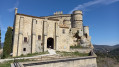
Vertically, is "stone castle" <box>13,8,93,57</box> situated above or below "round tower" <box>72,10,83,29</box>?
below

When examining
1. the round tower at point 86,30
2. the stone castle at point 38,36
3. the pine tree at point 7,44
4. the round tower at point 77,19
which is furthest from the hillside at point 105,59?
the pine tree at point 7,44

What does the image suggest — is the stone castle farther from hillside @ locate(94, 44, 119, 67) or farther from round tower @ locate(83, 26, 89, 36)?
hillside @ locate(94, 44, 119, 67)

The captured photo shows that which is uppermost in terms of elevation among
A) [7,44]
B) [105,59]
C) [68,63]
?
[7,44]

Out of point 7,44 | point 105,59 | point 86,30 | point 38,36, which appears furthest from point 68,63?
point 105,59

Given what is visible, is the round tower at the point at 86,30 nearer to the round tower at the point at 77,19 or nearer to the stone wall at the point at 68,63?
the round tower at the point at 77,19

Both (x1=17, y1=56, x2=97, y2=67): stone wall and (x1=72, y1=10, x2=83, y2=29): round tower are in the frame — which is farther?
(x1=72, y1=10, x2=83, y2=29): round tower

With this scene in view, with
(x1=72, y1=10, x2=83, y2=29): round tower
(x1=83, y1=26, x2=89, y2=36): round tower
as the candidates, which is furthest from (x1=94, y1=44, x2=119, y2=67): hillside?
(x1=72, y1=10, x2=83, y2=29): round tower

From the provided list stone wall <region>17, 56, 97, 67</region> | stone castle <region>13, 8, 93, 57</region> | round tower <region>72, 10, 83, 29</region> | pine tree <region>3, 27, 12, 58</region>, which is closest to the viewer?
stone wall <region>17, 56, 97, 67</region>

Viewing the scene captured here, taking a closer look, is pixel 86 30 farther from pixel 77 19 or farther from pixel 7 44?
pixel 7 44

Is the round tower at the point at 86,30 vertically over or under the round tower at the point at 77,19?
under

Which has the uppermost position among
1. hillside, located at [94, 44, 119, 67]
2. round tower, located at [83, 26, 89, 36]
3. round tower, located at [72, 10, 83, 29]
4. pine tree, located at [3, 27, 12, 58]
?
round tower, located at [72, 10, 83, 29]

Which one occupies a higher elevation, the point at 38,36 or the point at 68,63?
the point at 38,36

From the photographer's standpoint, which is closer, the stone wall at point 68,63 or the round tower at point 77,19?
the stone wall at point 68,63

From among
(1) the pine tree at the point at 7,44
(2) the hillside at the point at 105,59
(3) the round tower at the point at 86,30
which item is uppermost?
(3) the round tower at the point at 86,30
